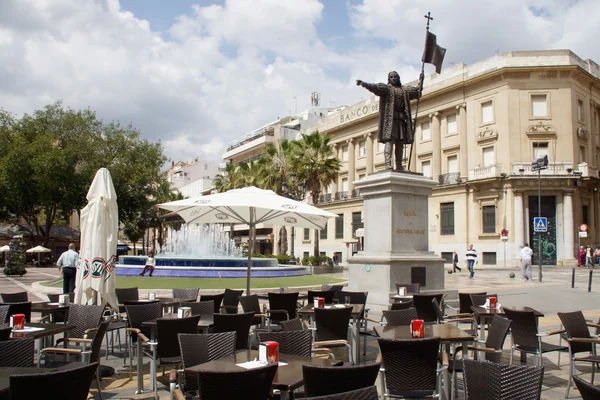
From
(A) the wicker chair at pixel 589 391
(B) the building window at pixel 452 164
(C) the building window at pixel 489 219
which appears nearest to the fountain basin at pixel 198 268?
(C) the building window at pixel 489 219

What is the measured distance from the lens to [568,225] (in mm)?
37188

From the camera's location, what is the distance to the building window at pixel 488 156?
39938 mm

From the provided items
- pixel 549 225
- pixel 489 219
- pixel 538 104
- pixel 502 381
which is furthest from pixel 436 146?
pixel 502 381

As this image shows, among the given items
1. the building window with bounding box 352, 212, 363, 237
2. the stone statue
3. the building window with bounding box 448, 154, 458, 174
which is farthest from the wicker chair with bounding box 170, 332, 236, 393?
the building window with bounding box 352, 212, 363, 237

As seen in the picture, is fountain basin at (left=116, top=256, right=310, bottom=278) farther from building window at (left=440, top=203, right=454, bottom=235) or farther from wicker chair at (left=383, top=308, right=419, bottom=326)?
building window at (left=440, top=203, right=454, bottom=235)

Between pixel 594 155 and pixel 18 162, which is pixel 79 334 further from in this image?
pixel 594 155

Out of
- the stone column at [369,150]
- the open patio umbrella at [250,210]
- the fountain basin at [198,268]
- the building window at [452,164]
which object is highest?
the stone column at [369,150]

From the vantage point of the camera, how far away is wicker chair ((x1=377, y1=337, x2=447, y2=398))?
181 inches

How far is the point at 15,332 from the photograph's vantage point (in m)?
5.90

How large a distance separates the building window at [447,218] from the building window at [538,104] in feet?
31.6

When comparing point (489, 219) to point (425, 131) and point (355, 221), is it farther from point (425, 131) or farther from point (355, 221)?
point (355, 221)

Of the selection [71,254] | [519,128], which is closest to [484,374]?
[71,254]

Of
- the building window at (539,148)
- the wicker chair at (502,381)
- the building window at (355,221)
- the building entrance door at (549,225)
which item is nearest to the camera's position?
the wicker chair at (502,381)

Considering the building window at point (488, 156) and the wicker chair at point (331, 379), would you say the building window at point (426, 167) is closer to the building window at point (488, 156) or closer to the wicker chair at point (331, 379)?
the building window at point (488, 156)
